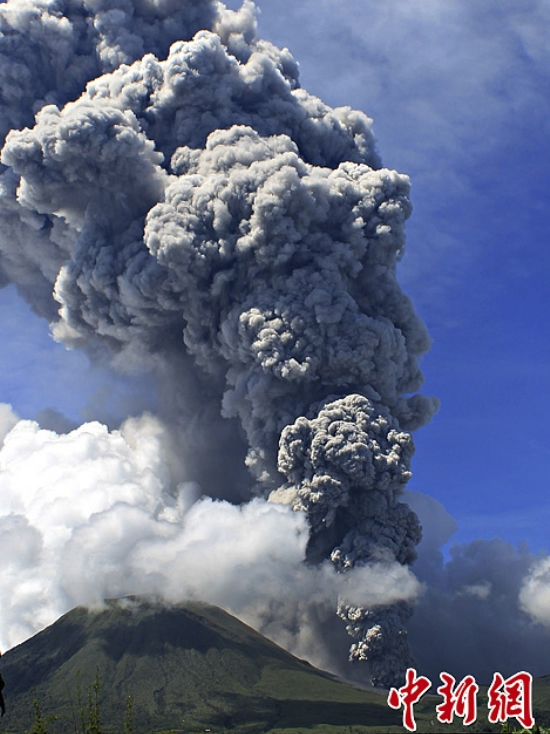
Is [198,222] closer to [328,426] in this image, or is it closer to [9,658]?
[328,426]

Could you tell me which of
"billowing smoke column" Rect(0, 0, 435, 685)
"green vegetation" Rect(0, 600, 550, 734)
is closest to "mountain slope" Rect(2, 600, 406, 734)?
"green vegetation" Rect(0, 600, 550, 734)

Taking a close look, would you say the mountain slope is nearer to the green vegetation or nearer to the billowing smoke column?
the green vegetation

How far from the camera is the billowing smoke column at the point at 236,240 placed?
4562 cm

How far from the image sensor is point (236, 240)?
5069 centimetres

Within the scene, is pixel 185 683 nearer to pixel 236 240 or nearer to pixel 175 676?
pixel 175 676

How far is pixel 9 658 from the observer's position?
6456 cm

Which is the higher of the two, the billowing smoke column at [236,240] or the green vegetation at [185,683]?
the billowing smoke column at [236,240]

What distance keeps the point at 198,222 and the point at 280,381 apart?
35.8 ft

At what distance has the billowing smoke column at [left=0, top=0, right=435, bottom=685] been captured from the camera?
150ft

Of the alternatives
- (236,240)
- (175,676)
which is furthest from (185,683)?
(236,240)

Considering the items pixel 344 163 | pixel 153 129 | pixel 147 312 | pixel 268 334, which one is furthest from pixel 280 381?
pixel 153 129

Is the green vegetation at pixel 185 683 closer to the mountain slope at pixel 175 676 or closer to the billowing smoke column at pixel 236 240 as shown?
the mountain slope at pixel 175 676

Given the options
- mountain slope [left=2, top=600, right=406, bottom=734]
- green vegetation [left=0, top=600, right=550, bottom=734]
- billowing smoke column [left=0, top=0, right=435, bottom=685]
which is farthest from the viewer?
mountain slope [left=2, top=600, right=406, bottom=734]

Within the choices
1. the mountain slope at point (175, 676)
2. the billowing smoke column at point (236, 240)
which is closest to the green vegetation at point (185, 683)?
the mountain slope at point (175, 676)
